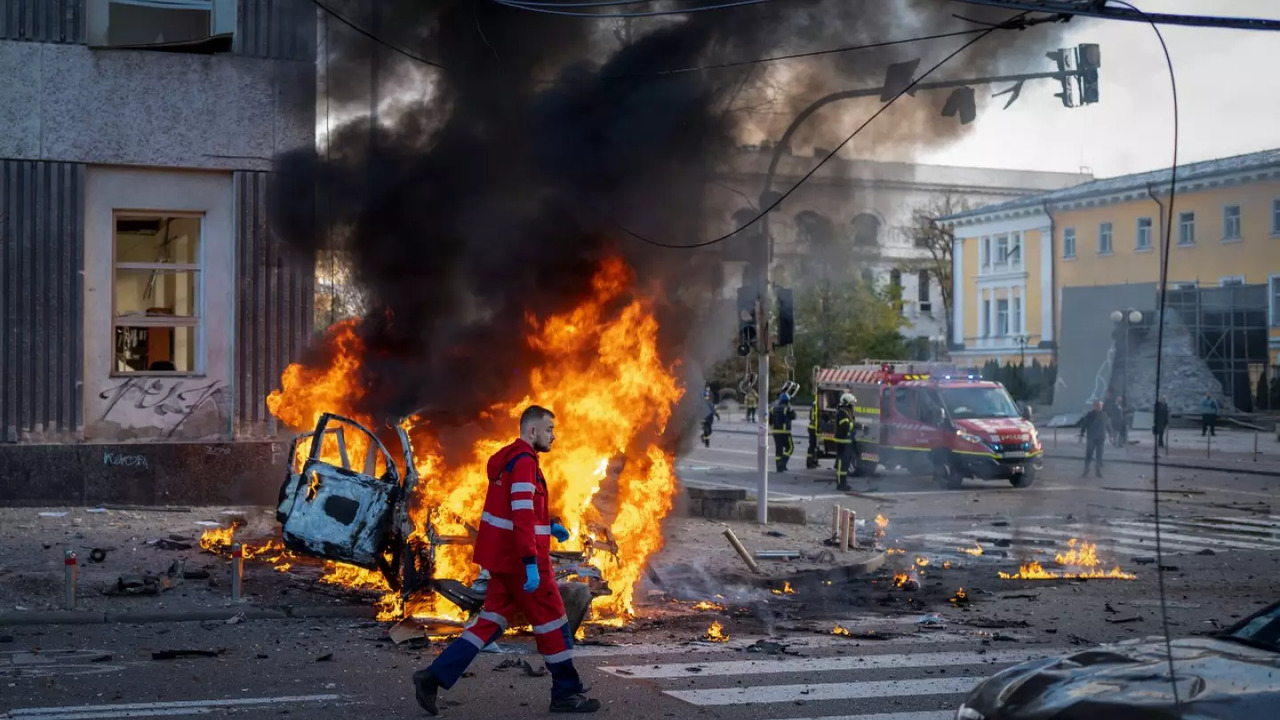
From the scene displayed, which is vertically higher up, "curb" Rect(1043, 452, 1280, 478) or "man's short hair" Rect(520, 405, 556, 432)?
"man's short hair" Rect(520, 405, 556, 432)

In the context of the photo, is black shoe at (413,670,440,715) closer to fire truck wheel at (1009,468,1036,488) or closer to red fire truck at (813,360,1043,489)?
red fire truck at (813,360,1043,489)

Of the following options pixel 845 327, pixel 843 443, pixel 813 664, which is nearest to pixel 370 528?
pixel 813 664

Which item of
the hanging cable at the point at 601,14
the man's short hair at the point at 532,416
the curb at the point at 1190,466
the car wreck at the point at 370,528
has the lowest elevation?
the curb at the point at 1190,466

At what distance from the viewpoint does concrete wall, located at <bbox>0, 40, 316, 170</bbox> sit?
559 inches

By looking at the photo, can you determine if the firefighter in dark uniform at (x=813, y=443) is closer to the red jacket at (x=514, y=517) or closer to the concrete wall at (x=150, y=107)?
the concrete wall at (x=150, y=107)

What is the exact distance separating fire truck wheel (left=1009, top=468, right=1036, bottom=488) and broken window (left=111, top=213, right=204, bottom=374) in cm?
1453

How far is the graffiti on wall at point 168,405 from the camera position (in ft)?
48.1

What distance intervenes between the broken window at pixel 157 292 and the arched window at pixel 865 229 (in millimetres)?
7947

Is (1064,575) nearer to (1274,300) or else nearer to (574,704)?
(574,704)

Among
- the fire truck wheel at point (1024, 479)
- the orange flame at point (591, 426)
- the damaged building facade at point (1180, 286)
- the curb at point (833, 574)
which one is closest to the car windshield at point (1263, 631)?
the orange flame at point (591, 426)

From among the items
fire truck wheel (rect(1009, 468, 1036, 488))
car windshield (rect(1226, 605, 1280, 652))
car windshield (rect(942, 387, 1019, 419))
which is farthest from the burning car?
car windshield (rect(942, 387, 1019, 419))

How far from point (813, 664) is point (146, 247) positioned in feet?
34.7

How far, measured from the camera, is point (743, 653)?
8320mm

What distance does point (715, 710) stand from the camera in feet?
21.8
